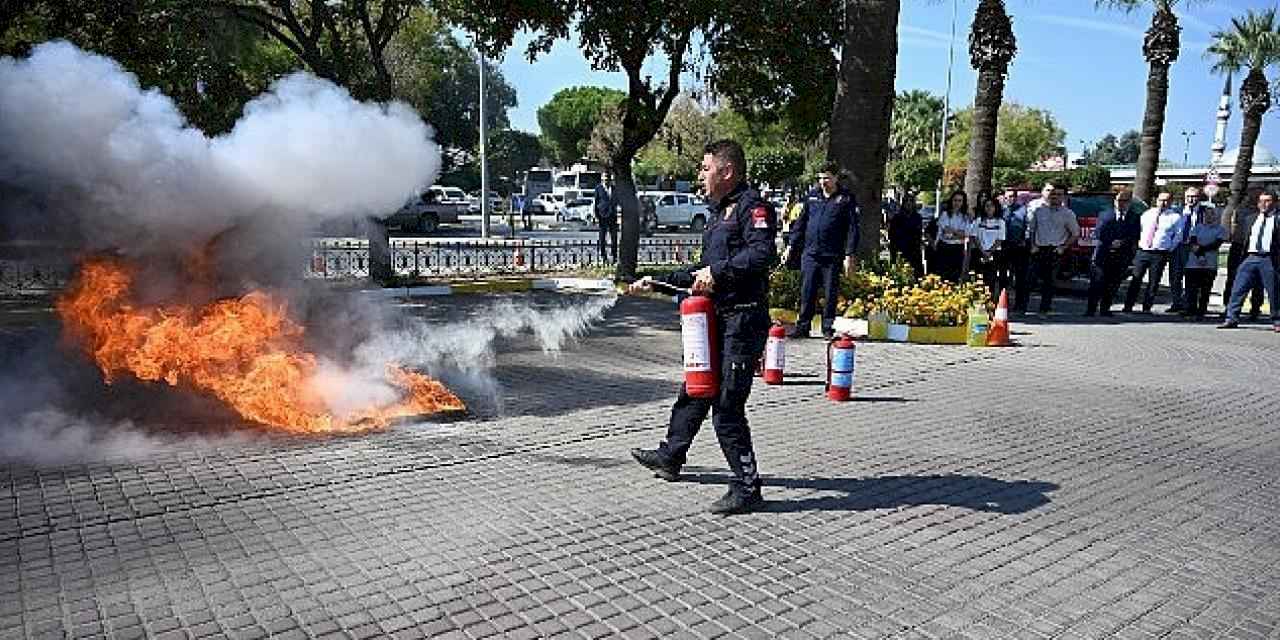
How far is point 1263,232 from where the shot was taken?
1279cm

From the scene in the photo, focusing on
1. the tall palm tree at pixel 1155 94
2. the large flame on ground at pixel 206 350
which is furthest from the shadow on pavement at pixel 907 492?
the tall palm tree at pixel 1155 94

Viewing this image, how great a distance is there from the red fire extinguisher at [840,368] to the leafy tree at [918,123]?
2579 inches

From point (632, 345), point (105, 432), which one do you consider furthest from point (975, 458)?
point (105, 432)

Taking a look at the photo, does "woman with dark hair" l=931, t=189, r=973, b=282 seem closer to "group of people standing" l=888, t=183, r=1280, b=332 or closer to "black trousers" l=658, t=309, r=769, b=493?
"group of people standing" l=888, t=183, r=1280, b=332

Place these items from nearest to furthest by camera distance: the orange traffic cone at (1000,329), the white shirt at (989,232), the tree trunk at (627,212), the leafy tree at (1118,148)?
the orange traffic cone at (1000,329) < the white shirt at (989,232) < the tree trunk at (627,212) < the leafy tree at (1118,148)

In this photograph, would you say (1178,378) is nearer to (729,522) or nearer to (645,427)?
(645,427)

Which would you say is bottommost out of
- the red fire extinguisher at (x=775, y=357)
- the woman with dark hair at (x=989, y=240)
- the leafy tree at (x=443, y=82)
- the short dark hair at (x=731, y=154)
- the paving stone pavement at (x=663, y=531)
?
the paving stone pavement at (x=663, y=531)

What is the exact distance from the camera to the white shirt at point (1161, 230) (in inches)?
554

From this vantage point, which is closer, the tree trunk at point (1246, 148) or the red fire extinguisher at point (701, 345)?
the red fire extinguisher at point (701, 345)

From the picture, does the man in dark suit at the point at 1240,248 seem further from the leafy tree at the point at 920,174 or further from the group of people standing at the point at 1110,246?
the leafy tree at the point at 920,174

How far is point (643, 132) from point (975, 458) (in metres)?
11.1

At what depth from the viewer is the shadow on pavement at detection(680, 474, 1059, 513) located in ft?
18.2

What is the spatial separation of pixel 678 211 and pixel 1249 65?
25.0 meters

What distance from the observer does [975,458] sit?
659cm
